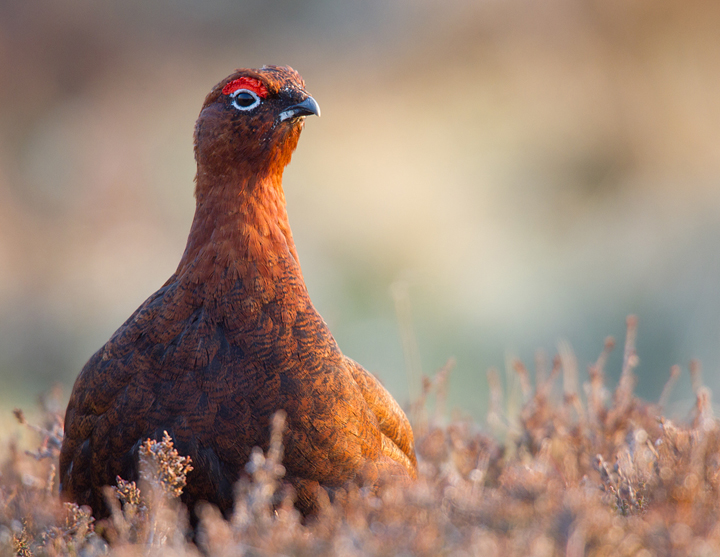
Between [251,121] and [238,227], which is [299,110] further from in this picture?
[238,227]

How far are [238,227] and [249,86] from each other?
693 mm

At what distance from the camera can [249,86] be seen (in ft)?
10.5

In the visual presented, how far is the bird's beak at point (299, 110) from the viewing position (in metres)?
3.20

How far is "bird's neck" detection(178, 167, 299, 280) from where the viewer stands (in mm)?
2947

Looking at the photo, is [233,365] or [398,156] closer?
[233,365]

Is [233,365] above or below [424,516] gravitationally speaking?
above

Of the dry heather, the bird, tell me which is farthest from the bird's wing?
the dry heather

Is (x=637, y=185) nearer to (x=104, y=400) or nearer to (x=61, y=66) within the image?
(x=61, y=66)

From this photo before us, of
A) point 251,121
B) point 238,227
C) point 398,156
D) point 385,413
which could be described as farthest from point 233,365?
point 398,156

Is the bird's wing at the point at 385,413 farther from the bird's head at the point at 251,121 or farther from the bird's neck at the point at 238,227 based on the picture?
the bird's head at the point at 251,121

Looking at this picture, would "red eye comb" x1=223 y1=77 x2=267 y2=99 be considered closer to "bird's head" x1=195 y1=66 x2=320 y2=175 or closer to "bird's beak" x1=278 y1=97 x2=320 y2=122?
"bird's head" x1=195 y1=66 x2=320 y2=175

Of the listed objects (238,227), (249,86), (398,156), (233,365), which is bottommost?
(233,365)

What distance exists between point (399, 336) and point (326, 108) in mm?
4134

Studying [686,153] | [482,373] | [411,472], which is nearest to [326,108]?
[482,373]
